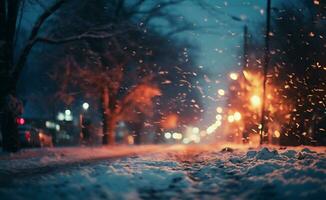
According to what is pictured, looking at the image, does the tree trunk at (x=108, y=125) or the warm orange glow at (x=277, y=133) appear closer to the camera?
the tree trunk at (x=108, y=125)

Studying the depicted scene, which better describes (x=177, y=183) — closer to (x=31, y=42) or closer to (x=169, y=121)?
(x=31, y=42)

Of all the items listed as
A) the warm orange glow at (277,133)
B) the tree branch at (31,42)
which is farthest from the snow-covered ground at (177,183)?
the warm orange glow at (277,133)

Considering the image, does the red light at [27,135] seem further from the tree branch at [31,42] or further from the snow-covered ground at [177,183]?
the snow-covered ground at [177,183]

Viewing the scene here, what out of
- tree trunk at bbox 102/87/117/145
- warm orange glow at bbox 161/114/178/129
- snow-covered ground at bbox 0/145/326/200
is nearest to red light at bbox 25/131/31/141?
tree trunk at bbox 102/87/117/145

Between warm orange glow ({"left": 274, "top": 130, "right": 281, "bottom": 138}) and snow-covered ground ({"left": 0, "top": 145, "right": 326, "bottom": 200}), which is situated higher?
warm orange glow ({"left": 274, "top": 130, "right": 281, "bottom": 138})

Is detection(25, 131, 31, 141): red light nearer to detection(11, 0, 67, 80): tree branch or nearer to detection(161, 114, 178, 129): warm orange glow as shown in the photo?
detection(11, 0, 67, 80): tree branch

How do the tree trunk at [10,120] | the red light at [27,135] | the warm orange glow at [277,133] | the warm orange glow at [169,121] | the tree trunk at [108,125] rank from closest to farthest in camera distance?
the tree trunk at [10,120] < the red light at [27,135] < the tree trunk at [108,125] < the warm orange glow at [277,133] < the warm orange glow at [169,121]

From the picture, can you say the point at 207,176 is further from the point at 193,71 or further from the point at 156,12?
the point at 193,71

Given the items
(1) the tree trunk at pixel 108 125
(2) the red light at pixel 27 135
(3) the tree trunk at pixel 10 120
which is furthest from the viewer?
(1) the tree trunk at pixel 108 125

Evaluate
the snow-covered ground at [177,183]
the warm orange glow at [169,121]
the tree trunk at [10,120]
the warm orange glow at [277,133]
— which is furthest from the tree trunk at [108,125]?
the warm orange glow at [169,121]

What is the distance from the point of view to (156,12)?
3519 centimetres

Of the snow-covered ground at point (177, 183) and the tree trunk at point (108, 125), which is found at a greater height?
Answer: the tree trunk at point (108, 125)

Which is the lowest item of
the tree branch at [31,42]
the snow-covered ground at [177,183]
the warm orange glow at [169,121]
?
the snow-covered ground at [177,183]

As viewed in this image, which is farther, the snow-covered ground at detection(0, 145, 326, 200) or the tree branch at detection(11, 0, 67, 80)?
the tree branch at detection(11, 0, 67, 80)
